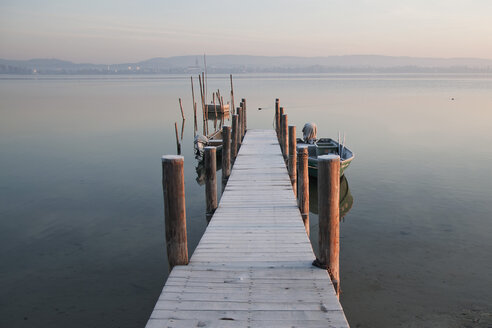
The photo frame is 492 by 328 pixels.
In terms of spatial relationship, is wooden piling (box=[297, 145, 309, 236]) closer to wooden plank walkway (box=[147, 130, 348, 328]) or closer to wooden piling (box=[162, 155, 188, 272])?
wooden plank walkway (box=[147, 130, 348, 328])

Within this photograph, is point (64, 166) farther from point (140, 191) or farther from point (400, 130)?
point (400, 130)

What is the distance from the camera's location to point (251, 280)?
566 cm

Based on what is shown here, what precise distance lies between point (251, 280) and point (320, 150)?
44.7ft

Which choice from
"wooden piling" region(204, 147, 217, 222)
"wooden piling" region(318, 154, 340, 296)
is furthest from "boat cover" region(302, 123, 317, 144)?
"wooden piling" region(318, 154, 340, 296)

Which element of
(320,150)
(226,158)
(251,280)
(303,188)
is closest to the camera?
(251,280)

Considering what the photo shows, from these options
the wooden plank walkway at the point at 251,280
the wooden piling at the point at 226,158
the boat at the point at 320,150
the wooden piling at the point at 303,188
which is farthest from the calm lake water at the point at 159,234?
the wooden plank walkway at the point at 251,280

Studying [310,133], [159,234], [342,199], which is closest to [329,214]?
[159,234]

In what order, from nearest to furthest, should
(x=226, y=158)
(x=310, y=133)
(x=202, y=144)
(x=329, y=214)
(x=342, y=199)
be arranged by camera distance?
(x=329, y=214) → (x=226, y=158) → (x=342, y=199) → (x=310, y=133) → (x=202, y=144)

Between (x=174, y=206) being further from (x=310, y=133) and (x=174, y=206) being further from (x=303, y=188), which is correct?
(x=310, y=133)

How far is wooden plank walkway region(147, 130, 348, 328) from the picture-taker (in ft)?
15.7

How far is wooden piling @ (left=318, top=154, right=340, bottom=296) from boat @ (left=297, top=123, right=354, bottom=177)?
958 cm

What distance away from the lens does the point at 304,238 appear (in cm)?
729

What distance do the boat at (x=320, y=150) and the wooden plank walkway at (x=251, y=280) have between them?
701 cm

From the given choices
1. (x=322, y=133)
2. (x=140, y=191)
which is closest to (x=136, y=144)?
(x=140, y=191)
